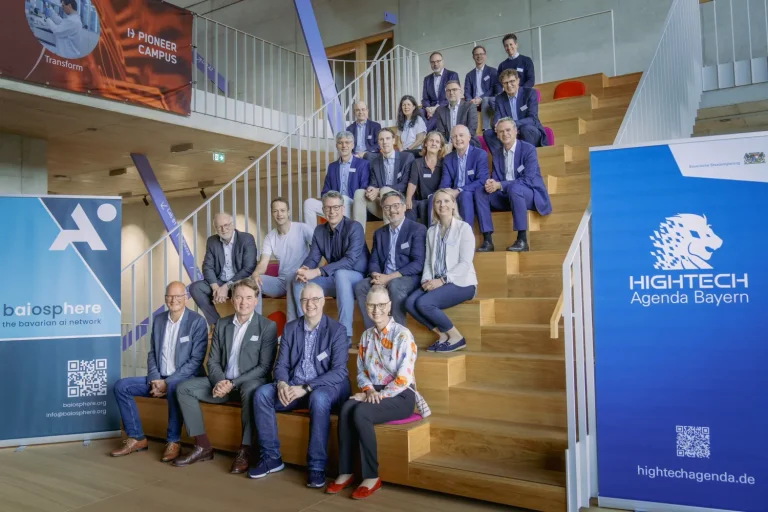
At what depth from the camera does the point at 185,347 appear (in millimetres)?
4320

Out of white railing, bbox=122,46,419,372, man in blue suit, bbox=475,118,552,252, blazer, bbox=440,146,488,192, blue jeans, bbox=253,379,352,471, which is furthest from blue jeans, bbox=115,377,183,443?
blazer, bbox=440,146,488,192

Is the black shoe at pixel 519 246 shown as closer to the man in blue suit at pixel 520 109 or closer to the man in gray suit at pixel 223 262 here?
the man in blue suit at pixel 520 109

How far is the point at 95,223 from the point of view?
4.76m

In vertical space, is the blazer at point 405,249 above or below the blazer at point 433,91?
below

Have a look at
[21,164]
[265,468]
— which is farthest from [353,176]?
[21,164]

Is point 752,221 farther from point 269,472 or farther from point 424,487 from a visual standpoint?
point 269,472

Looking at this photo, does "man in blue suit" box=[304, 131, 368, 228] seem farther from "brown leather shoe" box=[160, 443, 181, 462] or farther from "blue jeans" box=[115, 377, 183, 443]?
"brown leather shoe" box=[160, 443, 181, 462]

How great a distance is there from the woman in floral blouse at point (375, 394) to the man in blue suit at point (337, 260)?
758mm

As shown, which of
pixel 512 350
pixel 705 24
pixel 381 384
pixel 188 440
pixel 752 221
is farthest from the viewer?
pixel 705 24

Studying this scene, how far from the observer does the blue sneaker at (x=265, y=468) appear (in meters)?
3.62

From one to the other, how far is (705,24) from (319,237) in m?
5.36

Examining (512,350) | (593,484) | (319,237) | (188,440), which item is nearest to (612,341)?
(593,484)

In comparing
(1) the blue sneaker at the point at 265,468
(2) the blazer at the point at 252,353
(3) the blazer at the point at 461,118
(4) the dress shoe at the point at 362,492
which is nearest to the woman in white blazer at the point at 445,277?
(2) the blazer at the point at 252,353

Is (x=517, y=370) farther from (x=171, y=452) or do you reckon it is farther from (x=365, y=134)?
(x=365, y=134)
